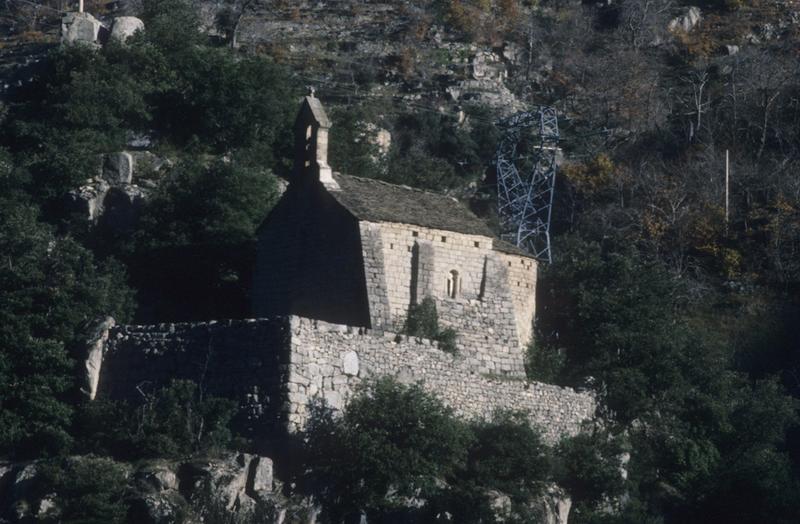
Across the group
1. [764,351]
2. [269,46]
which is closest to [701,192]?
[764,351]

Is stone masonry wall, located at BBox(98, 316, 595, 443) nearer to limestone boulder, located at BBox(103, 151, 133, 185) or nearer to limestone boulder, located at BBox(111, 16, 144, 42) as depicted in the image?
limestone boulder, located at BBox(103, 151, 133, 185)

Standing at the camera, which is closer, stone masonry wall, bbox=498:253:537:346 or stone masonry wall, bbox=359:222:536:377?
stone masonry wall, bbox=359:222:536:377

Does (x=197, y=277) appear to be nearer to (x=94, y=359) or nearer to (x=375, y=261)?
(x=375, y=261)

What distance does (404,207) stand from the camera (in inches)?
2035

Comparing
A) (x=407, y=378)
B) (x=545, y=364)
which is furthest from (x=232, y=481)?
(x=545, y=364)

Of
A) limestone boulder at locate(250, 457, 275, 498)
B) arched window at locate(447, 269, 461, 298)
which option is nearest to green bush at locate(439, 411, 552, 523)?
limestone boulder at locate(250, 457, 275, 498)

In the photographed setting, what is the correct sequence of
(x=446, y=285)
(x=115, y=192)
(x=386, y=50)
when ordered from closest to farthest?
(x=446, y=285) → (x=115, y=192) → (x=386, y=50)

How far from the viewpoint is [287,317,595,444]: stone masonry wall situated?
142 feet

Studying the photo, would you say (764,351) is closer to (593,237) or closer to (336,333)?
(593,237)

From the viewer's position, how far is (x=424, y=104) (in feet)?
276

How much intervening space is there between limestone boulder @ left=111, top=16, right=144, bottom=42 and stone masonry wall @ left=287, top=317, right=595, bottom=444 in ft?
91.6

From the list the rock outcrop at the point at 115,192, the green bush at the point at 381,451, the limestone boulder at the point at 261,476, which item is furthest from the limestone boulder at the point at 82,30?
the limestone boulder at the point at 261,476

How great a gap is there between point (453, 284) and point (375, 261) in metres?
3.11

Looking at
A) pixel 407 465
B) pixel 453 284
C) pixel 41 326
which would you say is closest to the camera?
pixel 407 465
